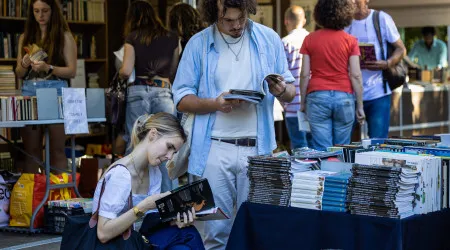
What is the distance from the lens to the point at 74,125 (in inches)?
276

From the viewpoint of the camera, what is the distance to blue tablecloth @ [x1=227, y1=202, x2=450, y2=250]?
12.9 feet

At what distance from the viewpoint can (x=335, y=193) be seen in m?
4.07

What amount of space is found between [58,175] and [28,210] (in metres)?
0.55

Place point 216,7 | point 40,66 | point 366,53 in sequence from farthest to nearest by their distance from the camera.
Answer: point 366,53, point 40,66, point 216,7

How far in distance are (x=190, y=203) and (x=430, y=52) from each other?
9.18 meters

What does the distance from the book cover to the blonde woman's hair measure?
10.6 feet

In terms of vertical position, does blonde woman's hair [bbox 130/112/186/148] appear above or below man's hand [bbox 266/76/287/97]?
below

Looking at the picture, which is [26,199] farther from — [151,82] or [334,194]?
[334,194]

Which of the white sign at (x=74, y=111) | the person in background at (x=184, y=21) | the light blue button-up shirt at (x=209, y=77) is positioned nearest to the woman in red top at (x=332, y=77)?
the person in background at (x=184, y=21)

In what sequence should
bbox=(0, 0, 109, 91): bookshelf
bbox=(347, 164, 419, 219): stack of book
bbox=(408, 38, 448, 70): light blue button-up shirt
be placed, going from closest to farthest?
bbox=(347, 164, 419, 219): stack of book < bbox=(0, 0, 109, 91): bookshelf < bbox=(408, 38, 448, 70): light blue button-up shirt

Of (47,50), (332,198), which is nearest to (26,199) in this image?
(47,50)

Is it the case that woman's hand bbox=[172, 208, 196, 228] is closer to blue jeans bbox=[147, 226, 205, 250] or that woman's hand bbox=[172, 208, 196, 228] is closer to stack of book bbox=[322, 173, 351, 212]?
blue jeans bbox=[147, 226, 205, 250]

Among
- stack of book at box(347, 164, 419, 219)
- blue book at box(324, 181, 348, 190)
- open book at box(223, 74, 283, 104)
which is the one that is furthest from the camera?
open book at box(223, 74, 283, 104)

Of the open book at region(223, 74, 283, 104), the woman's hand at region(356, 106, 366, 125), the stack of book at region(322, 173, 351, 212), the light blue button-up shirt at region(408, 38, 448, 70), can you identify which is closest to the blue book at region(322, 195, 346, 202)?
the stack of book at region(322, 173, 351, 212)
